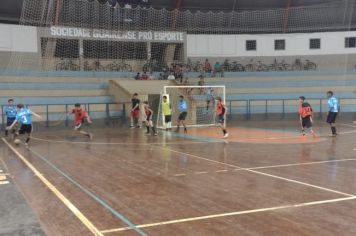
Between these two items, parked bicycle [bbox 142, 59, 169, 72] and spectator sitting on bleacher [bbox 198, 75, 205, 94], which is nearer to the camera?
spectator sitting on bleacher [bbox 198, 75, 205, 94]

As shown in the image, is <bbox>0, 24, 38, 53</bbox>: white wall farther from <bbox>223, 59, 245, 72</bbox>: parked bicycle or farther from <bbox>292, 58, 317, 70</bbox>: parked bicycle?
<bbox>292, 58, 317, 70</bbox>: parked bicycle

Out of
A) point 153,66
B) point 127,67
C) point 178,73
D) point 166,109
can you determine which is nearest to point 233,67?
point 178,73

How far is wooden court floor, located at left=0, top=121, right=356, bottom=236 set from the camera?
6.33m

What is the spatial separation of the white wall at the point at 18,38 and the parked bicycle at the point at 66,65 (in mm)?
2620

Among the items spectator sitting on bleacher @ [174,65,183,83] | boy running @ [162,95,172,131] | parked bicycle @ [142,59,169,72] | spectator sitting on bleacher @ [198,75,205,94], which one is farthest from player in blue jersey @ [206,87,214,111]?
parked bicycle @ [142,59,169,72]

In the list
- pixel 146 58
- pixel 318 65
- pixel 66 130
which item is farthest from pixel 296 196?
pixel 318 65

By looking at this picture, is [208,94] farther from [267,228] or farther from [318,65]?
[267,228]

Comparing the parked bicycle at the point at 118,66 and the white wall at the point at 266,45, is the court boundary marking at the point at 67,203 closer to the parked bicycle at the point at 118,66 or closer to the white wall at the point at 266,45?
the parked bicycle at the point at 118,66

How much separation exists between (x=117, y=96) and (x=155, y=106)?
8.81 feet

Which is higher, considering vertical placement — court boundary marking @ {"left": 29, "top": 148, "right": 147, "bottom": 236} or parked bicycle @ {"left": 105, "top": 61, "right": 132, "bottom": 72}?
parked bicycle @ {"left": 105, "top": 61, "right": 132, "bottom": 72}

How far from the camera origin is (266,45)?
126 ft

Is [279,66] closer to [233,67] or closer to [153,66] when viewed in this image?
[233,67]

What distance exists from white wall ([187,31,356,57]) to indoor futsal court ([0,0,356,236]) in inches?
3.7

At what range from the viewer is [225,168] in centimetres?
1104
